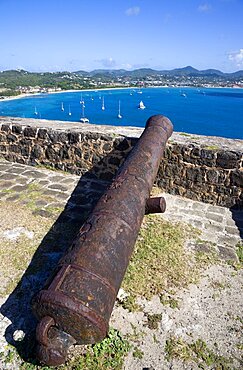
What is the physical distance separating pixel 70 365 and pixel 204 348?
3.74 ft

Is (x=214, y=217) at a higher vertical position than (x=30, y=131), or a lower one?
lower

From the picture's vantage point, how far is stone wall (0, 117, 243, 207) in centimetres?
542

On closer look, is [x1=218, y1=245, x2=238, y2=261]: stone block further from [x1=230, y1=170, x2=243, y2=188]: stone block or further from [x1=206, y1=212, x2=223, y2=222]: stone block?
[x1=230, y1=170, x2=243, y2=188]: stone block

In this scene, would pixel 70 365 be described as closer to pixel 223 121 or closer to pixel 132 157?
pixel 132 157

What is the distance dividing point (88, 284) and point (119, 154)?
174 inches

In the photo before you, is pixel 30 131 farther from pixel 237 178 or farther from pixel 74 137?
pixel 237 178

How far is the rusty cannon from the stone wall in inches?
118

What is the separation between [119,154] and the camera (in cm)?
629

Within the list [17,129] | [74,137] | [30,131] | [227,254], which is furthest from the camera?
[17,129]

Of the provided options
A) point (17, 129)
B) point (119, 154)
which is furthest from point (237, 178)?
point (17, 129)

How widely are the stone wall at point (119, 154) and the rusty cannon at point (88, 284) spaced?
9.87 ft

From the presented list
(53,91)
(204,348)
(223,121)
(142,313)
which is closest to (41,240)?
(142,313)

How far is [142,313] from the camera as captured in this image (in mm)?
2988

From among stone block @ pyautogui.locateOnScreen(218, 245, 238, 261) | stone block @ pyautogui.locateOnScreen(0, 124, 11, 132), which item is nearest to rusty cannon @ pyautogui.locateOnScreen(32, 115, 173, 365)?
stone block @ pyautogui.locateOnScreen(218, 245, 238, 261)
